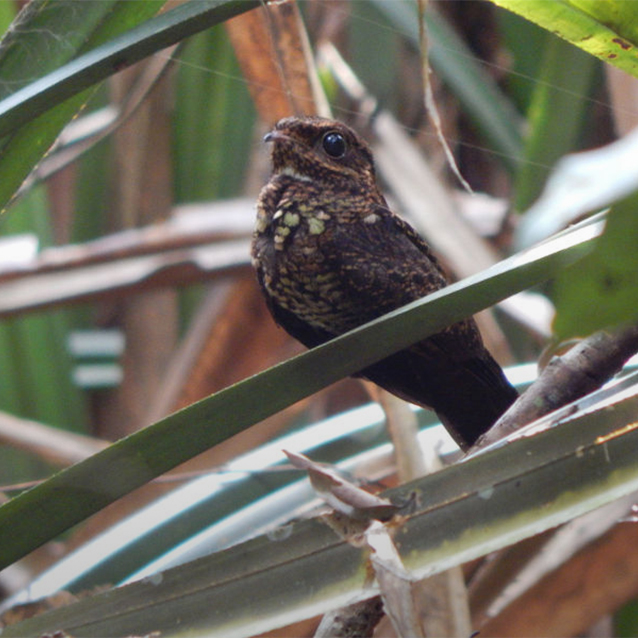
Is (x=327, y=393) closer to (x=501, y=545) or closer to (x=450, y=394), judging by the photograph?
(x=450, y=394)

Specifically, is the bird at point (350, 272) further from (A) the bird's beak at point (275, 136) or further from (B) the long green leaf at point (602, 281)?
(B) the long green leaf at point (602, 281)

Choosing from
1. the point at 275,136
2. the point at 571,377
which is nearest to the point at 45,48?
the point at 275,136

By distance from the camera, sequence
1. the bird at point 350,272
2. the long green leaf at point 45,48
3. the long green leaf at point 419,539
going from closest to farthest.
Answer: the long green leaf at point 419,539, the long green leaf at point 45,48, the bird at point 350,272

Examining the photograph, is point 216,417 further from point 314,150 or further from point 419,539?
point 314,150

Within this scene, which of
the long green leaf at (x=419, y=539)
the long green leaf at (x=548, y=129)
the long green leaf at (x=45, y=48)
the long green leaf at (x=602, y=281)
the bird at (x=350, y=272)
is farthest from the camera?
the long green leaf at (x=548, y=129)

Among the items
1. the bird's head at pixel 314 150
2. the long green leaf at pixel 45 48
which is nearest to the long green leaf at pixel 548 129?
the bird's head at pixel 314 150

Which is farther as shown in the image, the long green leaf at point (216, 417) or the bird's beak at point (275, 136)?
the bird's beak at point (275, 136)

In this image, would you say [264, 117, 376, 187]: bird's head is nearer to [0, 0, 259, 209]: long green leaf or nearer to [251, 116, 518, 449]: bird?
[251, 116, 518, 449]: bird

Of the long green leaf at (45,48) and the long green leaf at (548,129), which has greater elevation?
the long green leaf at (548,129)
